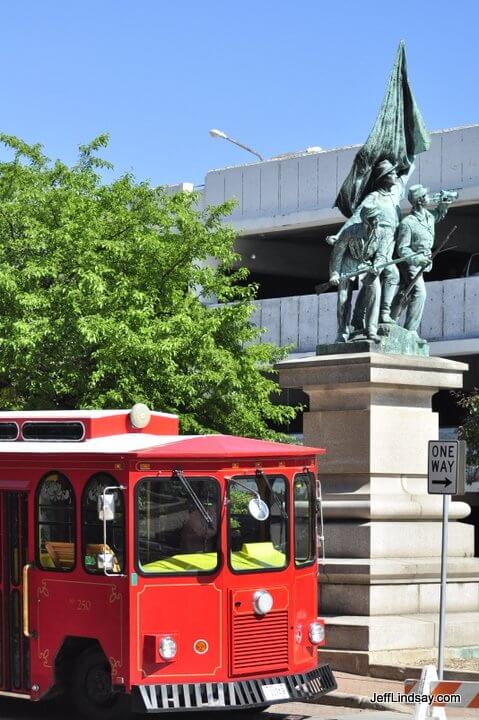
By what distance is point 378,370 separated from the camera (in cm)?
1688

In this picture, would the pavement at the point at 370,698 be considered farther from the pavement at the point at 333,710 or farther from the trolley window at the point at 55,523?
the trolley window at the point at 55,523

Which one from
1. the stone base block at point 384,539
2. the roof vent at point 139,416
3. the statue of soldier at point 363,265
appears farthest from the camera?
the statue of soldier at point 363,265

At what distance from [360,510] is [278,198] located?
22.9 meters

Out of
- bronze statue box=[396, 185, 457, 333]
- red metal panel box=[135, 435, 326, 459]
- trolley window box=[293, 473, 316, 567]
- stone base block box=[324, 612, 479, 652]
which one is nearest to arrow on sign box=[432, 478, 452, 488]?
trolley window box=[293, 473, 316, 567]

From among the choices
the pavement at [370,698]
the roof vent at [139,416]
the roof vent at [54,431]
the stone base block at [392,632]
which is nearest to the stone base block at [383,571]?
the stone base block at [392,632]

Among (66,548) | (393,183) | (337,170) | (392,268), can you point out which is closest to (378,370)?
(392,268)

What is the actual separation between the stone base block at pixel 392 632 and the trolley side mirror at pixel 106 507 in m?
4.69

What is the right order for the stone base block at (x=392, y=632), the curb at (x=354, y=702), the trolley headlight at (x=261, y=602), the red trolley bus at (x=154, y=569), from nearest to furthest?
the red trolley bus at (x=154, y=569)
the trolley headlight at (x=261, y=602)
the curb at (x=354, y=702)
the stone base block at (x=392, y=632)

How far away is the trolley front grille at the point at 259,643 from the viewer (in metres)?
12.4

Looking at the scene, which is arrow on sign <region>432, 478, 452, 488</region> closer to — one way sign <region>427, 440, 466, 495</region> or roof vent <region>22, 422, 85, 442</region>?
one way sign <region>427, 440, 466, 495</region>

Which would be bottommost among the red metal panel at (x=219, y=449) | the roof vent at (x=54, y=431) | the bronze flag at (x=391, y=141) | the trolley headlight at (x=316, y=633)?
the trolley headlight at (x=316, y=633)

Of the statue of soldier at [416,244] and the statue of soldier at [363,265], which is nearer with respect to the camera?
→ the statue of soldier at [363,265]

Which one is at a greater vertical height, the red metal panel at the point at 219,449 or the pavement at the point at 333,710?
the red metal panel at the point at 219,449

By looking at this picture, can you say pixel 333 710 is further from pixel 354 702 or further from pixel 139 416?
pixel 139 416
